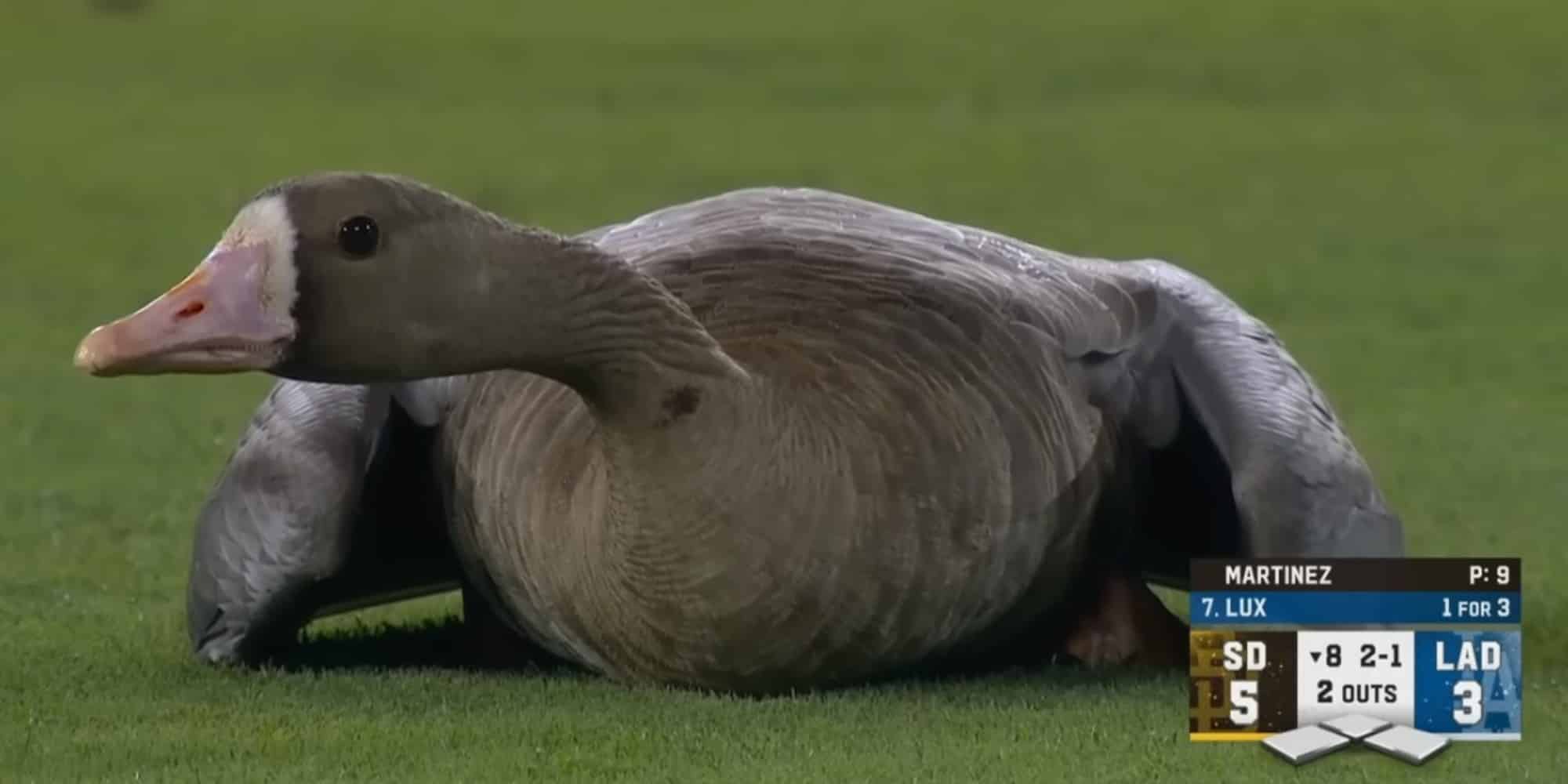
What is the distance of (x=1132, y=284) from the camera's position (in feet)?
21.4

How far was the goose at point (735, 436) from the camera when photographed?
4.88m

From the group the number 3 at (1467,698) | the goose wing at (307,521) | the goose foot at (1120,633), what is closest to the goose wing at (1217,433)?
the goose foot at (1120,633)

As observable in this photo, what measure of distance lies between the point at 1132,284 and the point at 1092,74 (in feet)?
40.7

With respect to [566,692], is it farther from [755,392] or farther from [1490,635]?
[1490,635]

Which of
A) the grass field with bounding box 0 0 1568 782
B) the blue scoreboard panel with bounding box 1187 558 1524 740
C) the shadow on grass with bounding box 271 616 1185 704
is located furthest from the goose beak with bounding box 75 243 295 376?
the blue scoreboard panel with bounding box 1187 558 1524 740

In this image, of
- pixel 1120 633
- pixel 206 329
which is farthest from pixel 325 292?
pixel 1120 633

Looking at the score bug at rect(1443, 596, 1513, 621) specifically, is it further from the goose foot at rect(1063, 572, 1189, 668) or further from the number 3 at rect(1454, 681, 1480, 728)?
the goose foot at rect(1063, 572, 1189, 668)

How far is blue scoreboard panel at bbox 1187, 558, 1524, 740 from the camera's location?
5156 millimetres

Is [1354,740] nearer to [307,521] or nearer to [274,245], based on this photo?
[274,245]

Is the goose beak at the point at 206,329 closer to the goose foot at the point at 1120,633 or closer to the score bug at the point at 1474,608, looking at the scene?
the score bug at the point at 1474,608

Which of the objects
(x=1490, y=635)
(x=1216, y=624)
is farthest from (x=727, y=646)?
(x=1490, y=635)

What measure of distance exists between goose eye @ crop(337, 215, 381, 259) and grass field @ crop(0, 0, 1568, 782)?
0.84 metres

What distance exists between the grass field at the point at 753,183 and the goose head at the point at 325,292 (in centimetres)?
70

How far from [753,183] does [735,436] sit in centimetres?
984
